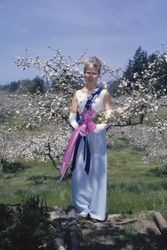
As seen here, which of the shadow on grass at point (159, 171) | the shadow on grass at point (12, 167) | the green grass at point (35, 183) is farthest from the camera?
the shadow on grass at point (12, 167)

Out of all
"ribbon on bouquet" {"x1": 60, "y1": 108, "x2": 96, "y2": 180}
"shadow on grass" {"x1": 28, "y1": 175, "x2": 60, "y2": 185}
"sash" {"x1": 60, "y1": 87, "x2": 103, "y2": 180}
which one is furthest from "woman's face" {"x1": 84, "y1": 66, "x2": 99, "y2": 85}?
"shadow on grass" {"x1": 28, "y1": 175, "x2": 60, "y2": 185}

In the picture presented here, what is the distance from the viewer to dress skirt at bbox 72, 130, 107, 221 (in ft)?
24.5

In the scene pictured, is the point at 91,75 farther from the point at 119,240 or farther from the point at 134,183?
the point at 134,183

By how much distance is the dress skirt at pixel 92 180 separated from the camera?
294 inches

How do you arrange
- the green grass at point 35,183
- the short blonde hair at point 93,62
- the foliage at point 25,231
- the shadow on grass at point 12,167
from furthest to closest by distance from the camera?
1. the shadow on grass at point 12,167
2. the green grass at point 35,183
3. the short blonde hair at point 93,62
4. the foliage at point 25,231

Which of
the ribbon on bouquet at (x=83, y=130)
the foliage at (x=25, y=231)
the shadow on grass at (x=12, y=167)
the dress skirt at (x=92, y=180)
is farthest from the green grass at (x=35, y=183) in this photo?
the foliage at (x=25, y=231)

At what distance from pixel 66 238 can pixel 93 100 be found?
7.17ft

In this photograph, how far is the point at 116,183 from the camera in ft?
43.1

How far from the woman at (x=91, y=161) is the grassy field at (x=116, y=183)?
3.62 feet

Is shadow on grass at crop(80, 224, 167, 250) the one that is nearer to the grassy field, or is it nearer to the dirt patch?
the dirt patch

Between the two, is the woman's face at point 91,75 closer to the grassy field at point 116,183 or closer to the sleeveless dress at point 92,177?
the sleeveless dress at point 92,177

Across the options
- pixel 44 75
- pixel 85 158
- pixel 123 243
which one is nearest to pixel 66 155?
pixel 85 158

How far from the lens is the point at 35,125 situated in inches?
586

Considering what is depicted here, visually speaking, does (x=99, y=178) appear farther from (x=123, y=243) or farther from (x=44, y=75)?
(x=44, y=75)
